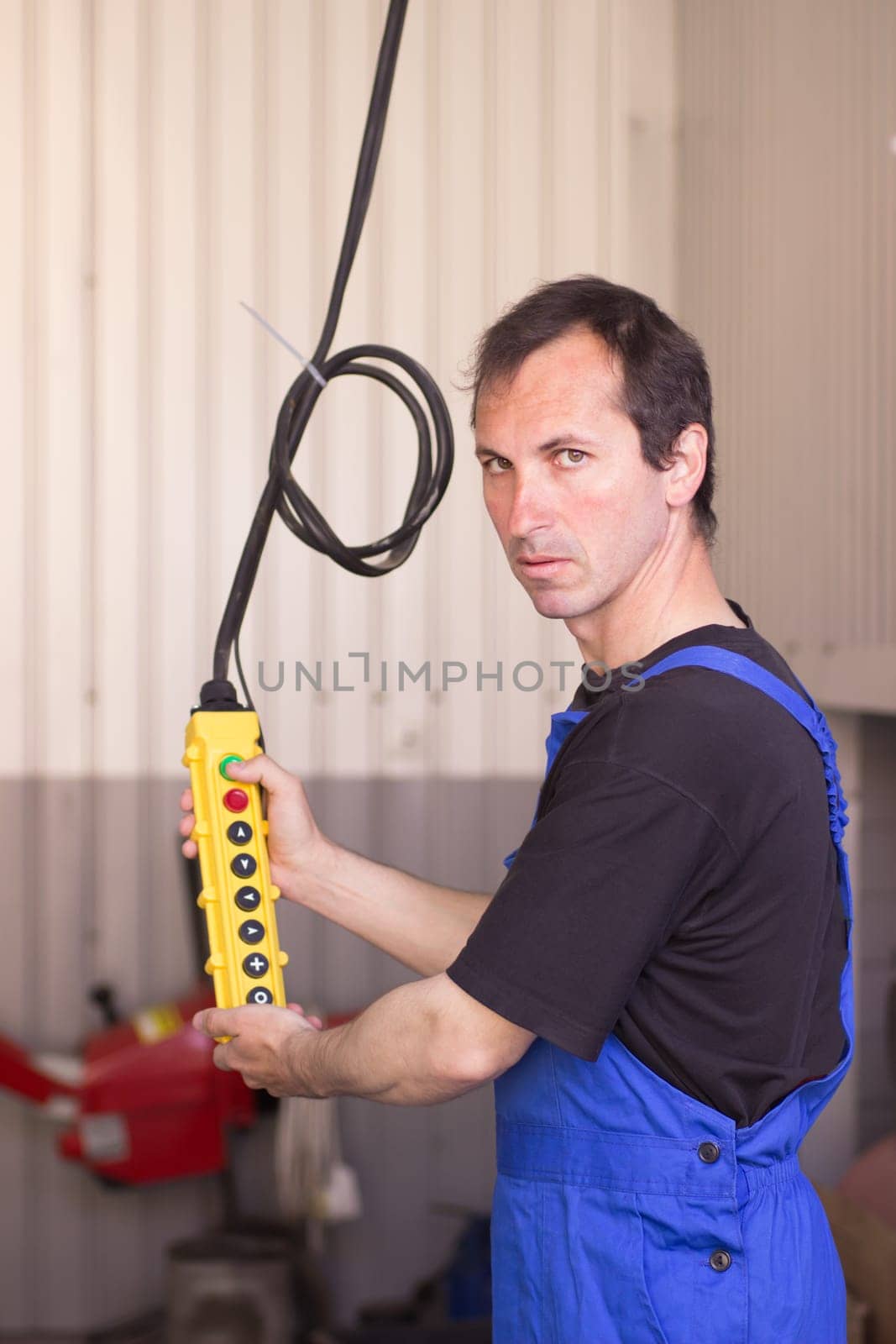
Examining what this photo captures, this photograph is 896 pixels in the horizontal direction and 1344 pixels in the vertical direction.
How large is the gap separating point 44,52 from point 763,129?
1540mm

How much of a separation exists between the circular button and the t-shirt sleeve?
13.5 inches

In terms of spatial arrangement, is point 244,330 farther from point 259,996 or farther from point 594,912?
point 594,912

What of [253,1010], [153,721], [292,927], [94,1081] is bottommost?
[94,1081]

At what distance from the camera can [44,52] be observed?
2705mm

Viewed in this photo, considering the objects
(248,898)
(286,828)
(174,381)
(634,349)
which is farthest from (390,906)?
(174,381)

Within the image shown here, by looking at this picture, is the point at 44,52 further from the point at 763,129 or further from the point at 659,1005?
the point at 659,1005

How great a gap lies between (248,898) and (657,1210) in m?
0.49

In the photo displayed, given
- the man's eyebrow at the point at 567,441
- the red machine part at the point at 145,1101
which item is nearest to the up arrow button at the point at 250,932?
the man's eyebrow at the point at 567,441

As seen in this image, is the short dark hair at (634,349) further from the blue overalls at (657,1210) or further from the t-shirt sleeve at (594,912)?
the t-shirt sleeve at (594,912)

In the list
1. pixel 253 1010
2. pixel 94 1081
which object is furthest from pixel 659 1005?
pixel 94 1081

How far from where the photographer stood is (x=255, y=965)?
1.25 m

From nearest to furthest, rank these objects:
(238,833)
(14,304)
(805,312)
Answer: (238,833) < (805,312) < (14,304)

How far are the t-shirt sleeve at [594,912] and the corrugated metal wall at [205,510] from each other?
1.82 meters

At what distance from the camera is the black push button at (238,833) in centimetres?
128
